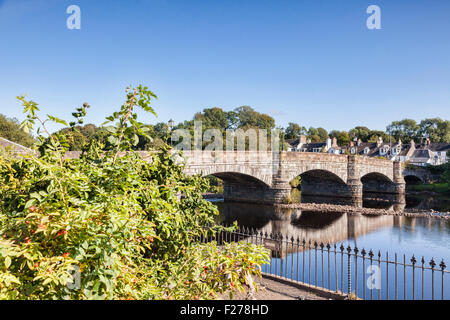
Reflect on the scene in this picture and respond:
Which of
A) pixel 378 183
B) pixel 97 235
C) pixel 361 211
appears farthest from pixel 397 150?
pixel 97 235

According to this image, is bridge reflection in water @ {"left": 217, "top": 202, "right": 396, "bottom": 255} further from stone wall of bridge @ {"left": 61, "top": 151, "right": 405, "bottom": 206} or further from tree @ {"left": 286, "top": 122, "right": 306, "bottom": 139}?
tree @ {"left": 286, "top": 122, "right": 306, "bottom": 139}

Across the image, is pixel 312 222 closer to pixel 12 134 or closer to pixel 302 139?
pixel 12 134

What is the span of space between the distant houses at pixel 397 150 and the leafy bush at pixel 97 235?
70141mm

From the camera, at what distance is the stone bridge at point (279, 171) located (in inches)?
923

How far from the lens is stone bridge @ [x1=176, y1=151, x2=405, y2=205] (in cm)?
2344

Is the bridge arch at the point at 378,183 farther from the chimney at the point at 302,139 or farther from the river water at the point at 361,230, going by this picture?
the chimney at the point at 302,139

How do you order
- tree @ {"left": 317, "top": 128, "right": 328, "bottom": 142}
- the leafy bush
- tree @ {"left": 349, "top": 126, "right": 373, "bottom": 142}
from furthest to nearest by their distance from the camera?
tree @ {"left": 317, "top": 128, "right": 328, "bottom": 142} → tree @ {"left": 349, "top": 126, "right": 373, "bottom": 142} → the leafy bush

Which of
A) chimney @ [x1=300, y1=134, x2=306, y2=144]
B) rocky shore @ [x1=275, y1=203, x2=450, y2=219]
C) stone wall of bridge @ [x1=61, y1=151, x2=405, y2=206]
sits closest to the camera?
stone wall of bridge @ [x1=61, y1=151, x2=405, y2=206]

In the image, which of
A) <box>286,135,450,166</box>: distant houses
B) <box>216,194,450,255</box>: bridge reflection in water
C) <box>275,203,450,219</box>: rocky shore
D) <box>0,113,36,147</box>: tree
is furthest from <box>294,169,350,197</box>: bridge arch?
<box>286,135,450,166</box>: distant houses

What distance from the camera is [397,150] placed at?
77.4m

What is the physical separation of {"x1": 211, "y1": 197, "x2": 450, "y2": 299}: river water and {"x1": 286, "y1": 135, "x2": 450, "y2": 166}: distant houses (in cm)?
4642

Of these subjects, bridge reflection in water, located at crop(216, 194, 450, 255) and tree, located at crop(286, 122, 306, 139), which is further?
tree, located at crop(286, 122, 306, 139)

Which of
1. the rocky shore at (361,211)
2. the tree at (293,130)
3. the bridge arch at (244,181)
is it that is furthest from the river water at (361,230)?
the tree at (293,130)

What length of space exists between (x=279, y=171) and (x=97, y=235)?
27865 millimetres
